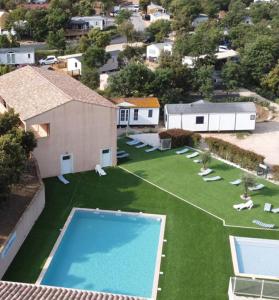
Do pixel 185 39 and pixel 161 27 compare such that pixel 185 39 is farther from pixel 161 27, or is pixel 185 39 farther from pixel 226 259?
pixel 226 259

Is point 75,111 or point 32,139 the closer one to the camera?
point 32,139

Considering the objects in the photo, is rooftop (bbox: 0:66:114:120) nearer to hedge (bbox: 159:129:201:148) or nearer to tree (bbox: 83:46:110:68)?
hedge (bbox: 159:129:201:148)

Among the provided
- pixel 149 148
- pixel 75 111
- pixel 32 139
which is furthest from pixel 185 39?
pixel 32 139

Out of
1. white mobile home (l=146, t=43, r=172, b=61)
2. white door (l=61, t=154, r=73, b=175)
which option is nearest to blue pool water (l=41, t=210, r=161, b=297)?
white door (l=61, t=154, r=73, b=175)

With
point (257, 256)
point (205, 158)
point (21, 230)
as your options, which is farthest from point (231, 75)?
point (21, 230)

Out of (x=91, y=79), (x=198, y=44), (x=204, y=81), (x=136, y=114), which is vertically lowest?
(x=136, y=114)

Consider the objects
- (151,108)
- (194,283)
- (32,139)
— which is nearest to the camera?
(194,283)

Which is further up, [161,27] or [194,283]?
[161,27]

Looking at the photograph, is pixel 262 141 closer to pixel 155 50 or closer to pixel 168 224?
pixel 168 224
